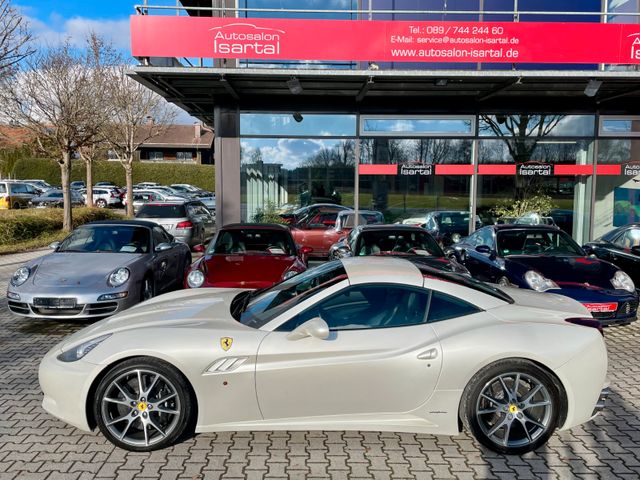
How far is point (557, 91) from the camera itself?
12391 mm

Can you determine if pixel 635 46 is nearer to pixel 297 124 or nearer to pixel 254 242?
pixel 297 124

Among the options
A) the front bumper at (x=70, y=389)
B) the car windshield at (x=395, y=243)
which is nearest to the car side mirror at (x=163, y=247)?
the car windshield at (x=395, y=243)

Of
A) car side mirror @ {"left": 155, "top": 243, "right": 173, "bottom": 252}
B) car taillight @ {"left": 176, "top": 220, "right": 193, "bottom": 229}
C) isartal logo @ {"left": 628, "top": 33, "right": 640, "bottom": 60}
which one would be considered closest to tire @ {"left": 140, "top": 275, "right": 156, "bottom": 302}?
car side mirror @ {"left": 155, "top": 243, "right": 173, "bottom": 252}

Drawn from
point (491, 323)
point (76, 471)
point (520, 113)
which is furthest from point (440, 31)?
point (76, 471)

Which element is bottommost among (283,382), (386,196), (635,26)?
(283,382)

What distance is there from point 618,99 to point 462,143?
13.1 ft

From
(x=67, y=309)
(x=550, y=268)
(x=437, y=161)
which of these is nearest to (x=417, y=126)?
(x=437, y=161)

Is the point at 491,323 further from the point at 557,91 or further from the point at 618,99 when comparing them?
the point at 618,99

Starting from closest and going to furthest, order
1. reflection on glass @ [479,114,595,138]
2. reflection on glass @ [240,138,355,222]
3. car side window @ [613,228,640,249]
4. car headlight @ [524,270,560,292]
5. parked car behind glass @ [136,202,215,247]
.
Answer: car headlight @ [524,270,560,292] < car side window @ [613,228,640,249] < reflection on glass @ [240,138,355,222] < reflection on glass @ [479,114,595,138] < parked car behind glass @ [136,202,215,247]

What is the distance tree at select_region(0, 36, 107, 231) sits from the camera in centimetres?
1585

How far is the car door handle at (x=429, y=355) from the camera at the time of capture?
366 cm

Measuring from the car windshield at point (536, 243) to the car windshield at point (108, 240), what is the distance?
568 centimetres

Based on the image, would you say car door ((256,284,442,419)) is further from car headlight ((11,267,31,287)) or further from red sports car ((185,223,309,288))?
car headlight ((11,267,31,287))

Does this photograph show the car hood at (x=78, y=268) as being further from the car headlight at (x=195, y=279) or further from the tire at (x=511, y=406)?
the tire at (x=511, y=406)
